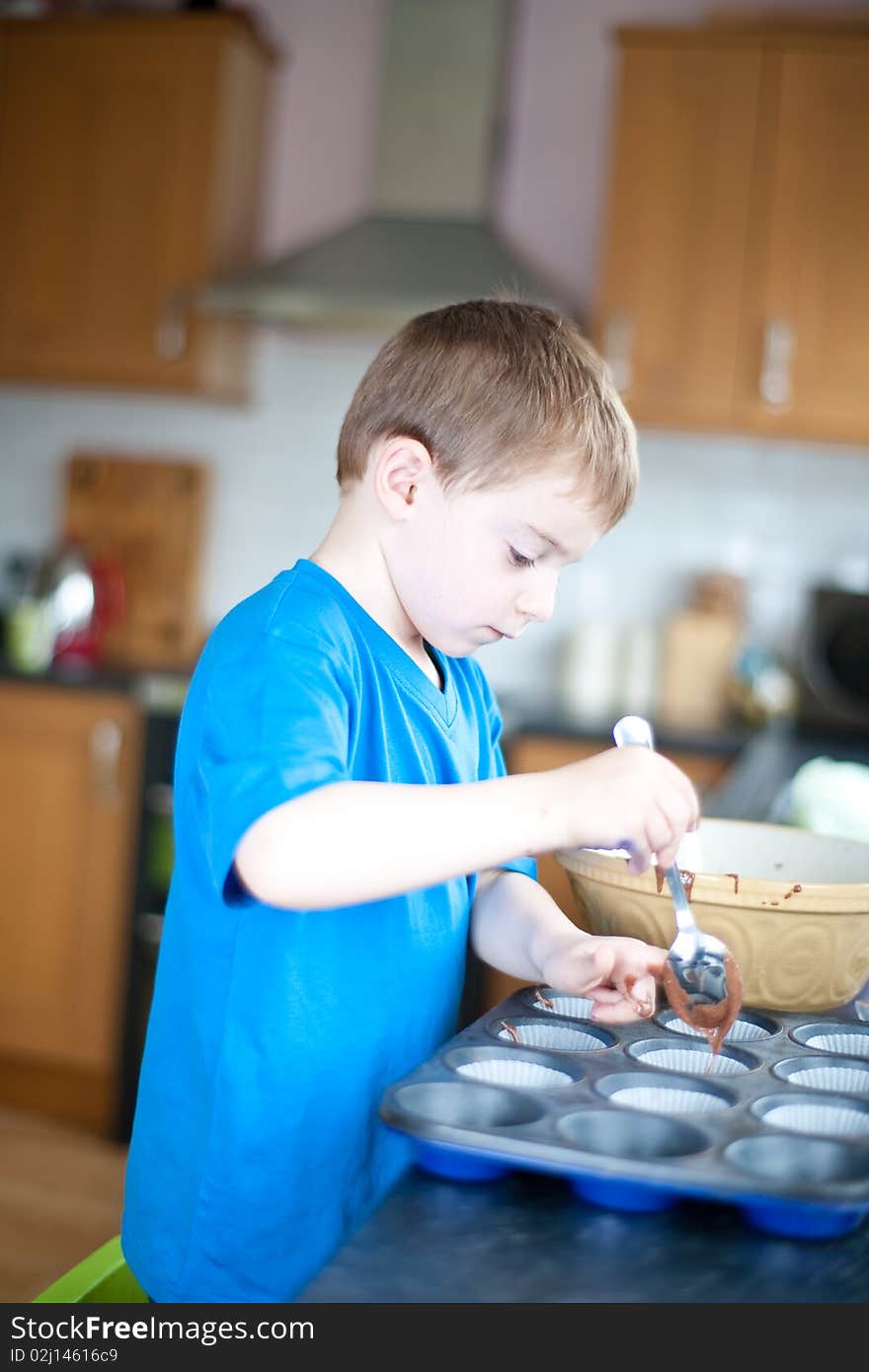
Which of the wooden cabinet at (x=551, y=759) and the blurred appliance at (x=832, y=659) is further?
the blurred appliance at (x=832, y=659)

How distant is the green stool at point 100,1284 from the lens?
0.98m

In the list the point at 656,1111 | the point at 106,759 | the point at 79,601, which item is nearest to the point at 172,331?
the point at 79,601

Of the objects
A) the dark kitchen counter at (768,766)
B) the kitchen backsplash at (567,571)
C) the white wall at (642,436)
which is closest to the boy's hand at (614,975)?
the dark kitchen counter at (768,766)

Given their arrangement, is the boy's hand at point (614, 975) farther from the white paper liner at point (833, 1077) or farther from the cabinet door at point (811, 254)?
the cabinet door at point (811, 254)

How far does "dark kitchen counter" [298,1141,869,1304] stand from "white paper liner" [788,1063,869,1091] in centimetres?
13

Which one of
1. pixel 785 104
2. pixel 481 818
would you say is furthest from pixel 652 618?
pixel 481 818

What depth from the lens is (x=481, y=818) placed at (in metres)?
0.75

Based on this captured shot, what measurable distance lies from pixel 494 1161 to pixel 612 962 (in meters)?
0.23

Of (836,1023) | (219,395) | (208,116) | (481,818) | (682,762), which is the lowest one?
(682,762)

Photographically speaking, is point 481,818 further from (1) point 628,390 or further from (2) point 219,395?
(2) point 219,395

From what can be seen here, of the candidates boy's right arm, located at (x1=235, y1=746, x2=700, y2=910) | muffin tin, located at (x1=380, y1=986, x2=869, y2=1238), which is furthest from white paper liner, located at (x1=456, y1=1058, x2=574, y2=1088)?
boy's right arm, located at (x1=235, y1=746, x2=700, y2=910)

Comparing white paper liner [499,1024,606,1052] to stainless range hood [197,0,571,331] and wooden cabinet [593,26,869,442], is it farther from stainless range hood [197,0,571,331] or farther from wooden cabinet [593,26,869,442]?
stainless range hood [197,0,571,331]

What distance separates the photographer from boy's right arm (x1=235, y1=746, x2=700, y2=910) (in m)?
0.74
